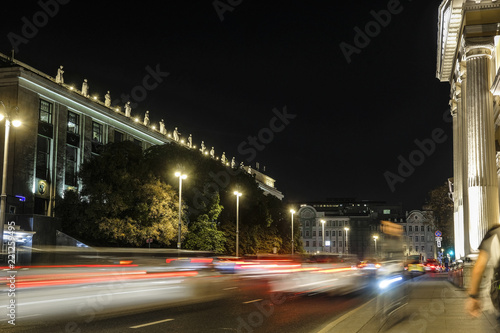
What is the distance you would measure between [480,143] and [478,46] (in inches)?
211

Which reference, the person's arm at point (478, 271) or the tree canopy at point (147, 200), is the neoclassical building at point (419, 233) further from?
the person's arm at point (478, 271)

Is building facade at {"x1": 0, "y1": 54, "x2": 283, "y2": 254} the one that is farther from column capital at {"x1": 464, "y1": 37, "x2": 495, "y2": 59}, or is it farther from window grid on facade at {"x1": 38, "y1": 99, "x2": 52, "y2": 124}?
column capital at {"x1": 464, "y1": 37, "x2": 495, "y2": 59}

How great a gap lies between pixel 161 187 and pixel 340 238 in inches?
4469

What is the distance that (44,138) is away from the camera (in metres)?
59.5

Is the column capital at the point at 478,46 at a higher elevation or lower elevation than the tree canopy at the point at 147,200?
higher

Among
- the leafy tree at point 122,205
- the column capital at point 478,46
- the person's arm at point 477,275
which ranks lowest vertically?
the person's arm at point 477,275

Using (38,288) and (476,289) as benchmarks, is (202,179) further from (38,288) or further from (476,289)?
(476,289)

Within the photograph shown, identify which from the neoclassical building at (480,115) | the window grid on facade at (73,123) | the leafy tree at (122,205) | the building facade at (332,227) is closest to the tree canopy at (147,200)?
the leafy tree at (122,205)

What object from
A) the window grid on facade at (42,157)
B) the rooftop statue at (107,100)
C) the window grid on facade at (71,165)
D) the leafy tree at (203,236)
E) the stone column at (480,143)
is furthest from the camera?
the rooftop statue at (107,100)

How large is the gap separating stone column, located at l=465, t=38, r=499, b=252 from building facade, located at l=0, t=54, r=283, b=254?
33.9 m

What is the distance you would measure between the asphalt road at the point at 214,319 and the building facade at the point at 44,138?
114ft

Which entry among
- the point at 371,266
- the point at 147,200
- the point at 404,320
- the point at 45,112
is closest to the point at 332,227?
the point at 45,112

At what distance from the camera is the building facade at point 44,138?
178 feet

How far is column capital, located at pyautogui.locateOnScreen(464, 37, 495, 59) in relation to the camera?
3192 centimetres
